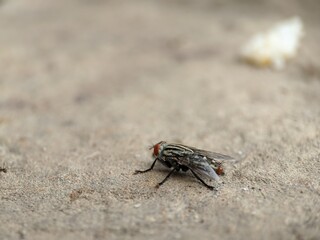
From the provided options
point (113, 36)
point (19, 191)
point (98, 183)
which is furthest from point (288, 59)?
point (19, 191)

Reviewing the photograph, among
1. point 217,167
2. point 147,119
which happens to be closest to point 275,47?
point 147,119

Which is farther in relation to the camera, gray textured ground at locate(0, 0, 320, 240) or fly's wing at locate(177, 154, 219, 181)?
fly's wing at locate(177, 154, 219, 181)

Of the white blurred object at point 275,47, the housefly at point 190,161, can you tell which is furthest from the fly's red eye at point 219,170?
the white blurred object at point 275,47

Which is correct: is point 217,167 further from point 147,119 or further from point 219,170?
point 147,119

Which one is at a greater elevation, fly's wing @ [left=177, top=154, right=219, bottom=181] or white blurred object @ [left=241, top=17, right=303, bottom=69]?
white blurred object @ [left=241, top=17, right=303, bottom=69]

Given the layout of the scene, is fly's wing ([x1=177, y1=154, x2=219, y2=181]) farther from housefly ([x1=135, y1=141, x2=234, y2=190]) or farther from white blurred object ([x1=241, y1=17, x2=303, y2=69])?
white blurred object ([x1=241, y1=17, x2=303, y2=69])

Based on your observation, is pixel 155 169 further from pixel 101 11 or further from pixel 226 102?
pixel 101 11

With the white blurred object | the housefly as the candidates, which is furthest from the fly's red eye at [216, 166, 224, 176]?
the white blurred object
